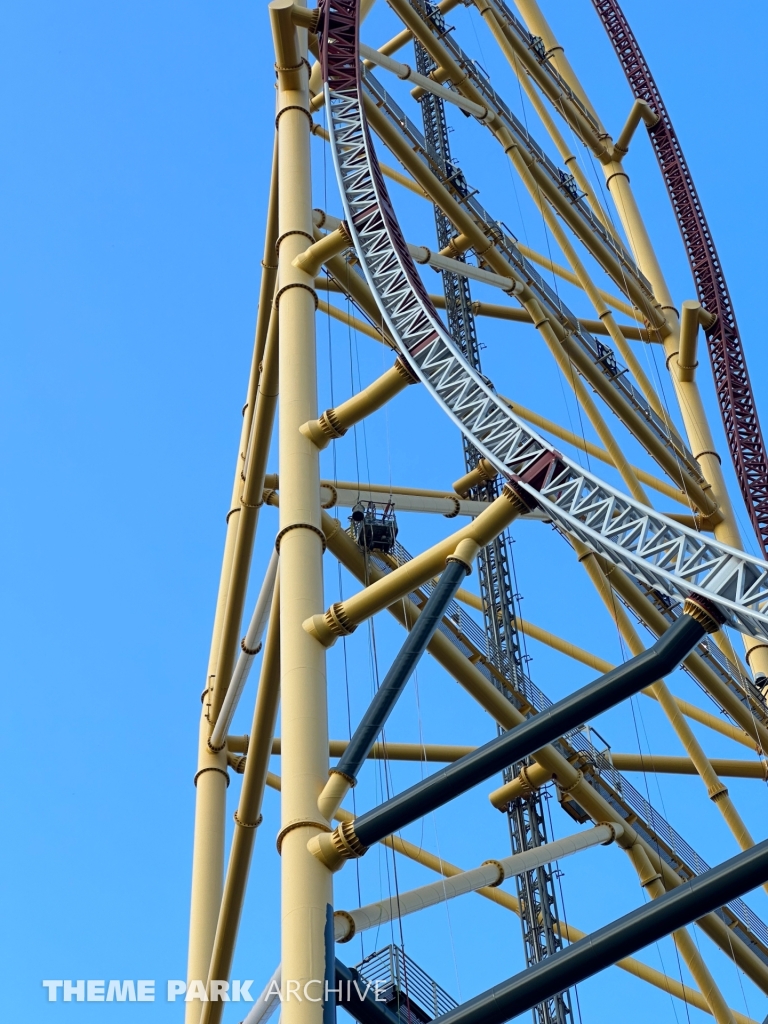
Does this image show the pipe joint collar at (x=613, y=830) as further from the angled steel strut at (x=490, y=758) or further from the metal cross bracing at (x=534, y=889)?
the angled steel strut at (x=490, y=758)

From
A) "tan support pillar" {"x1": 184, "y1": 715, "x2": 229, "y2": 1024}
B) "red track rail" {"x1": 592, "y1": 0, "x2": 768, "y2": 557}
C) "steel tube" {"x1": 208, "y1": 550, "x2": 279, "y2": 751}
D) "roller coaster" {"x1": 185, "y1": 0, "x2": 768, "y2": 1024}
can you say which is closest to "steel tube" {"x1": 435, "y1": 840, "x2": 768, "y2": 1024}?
"roller coaster" {"x1": 185, "y1": 0, "x2": 768, "y2": 1024}

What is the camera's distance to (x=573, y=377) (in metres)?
19.5

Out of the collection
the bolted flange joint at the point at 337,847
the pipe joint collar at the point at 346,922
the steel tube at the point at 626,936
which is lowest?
the steel tube at the point at 626,936

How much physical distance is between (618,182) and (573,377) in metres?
7.08

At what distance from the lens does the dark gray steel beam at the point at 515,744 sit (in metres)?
11.4

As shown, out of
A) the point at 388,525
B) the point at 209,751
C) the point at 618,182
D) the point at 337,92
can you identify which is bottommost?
the point at 209,751

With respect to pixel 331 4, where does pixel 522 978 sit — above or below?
below

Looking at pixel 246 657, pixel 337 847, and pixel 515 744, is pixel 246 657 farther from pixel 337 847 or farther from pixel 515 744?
pixel 515 744

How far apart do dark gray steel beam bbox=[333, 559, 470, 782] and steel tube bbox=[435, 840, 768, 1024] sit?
6.26 ft

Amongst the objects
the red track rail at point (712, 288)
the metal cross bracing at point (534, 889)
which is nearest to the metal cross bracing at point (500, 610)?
the metal cross bracing at point (534, 889)

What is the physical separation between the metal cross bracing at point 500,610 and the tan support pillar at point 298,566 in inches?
65.0

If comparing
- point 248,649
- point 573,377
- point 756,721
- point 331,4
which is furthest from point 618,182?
point 248,649

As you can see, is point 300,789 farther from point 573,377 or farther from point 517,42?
point 517,42

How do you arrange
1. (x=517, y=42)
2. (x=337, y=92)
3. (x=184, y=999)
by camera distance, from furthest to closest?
(x=517, y=42) → (x=337, y=92) → (x=184, y=999)
